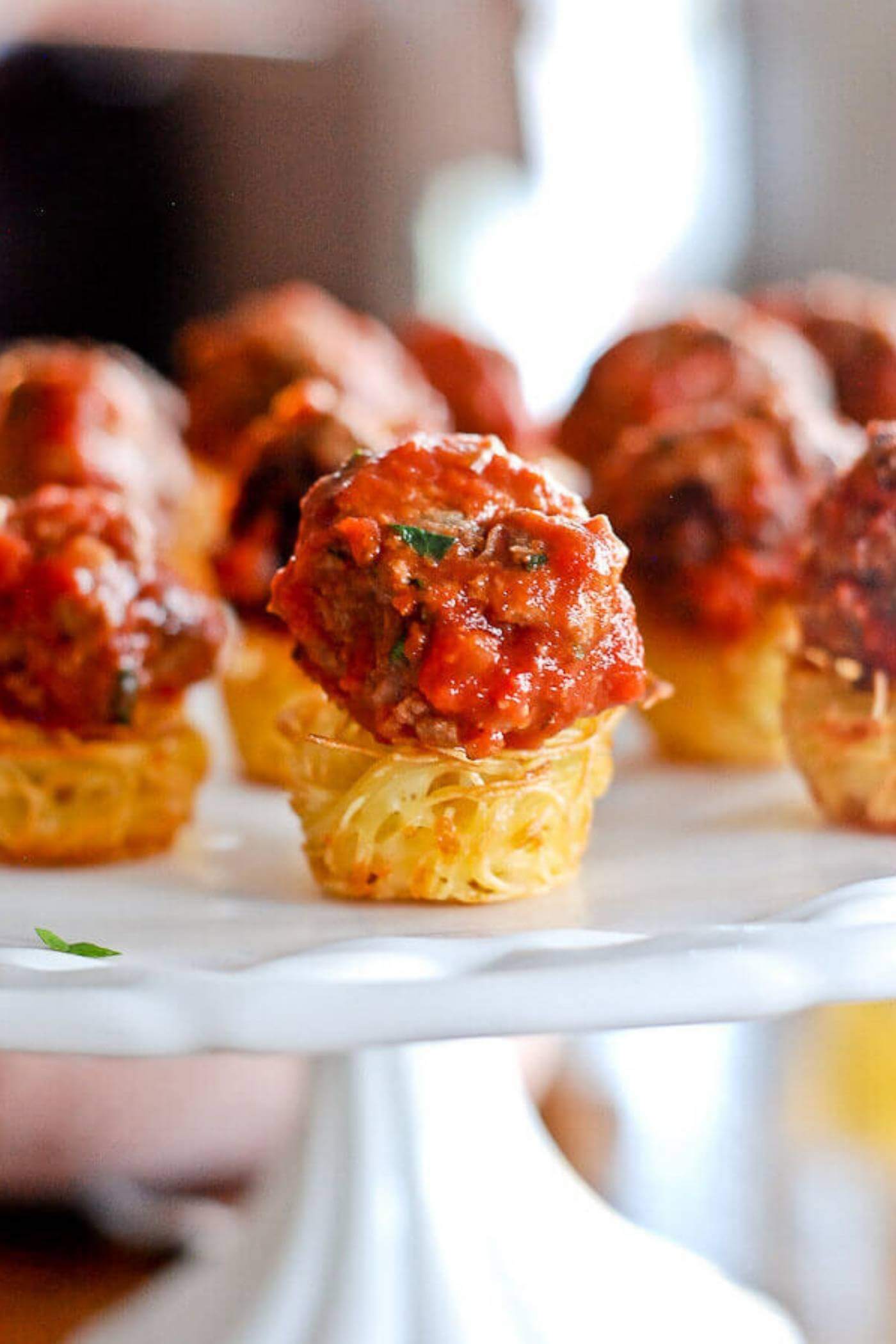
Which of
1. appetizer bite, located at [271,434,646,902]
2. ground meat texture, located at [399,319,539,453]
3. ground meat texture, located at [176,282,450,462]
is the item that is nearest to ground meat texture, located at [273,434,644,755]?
appetizer bite, located at [271,434,646,902]

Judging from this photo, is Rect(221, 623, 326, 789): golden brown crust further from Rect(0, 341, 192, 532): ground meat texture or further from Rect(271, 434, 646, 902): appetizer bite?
Rect(271, 434, 646, 902): appetizer bite

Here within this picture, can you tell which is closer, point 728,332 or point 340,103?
point 728,332

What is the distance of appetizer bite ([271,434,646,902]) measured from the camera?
1.95 metres

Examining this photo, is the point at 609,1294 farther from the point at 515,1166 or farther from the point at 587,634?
the point at 587,634

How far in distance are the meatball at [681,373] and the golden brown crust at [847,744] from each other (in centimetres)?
120

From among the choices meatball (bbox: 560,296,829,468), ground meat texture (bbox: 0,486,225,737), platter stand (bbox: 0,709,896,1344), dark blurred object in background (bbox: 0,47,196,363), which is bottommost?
platter stand (bbox: 0,709,896,1344)

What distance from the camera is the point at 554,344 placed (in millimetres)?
10945

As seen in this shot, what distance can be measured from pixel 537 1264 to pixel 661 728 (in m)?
0.89

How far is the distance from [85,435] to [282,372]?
598 mm

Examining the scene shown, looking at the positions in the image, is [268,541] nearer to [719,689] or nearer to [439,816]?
[719,689]

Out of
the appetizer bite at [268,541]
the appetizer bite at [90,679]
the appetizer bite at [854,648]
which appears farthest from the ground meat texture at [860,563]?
the appetizer bite at [90,679]

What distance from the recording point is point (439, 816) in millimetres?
2109

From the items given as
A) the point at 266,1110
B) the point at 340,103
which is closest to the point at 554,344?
the point at 340,103

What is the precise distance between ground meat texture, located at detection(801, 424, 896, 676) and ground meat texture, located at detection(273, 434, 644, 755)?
16.2 inches
